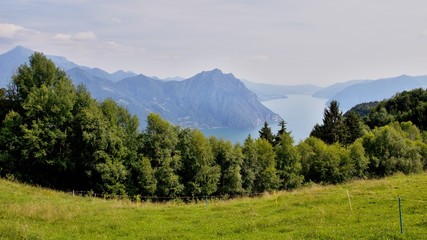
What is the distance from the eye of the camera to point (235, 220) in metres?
22.7

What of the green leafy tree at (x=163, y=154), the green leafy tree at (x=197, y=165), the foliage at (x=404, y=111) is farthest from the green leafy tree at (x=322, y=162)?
the foliage at (x=404, y=111)

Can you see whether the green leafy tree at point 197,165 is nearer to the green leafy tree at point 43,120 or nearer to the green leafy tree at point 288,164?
the green leafy tree at point 288,164

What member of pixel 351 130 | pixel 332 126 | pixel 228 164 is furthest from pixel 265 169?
pixel 351 130

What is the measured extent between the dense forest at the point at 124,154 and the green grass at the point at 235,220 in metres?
16.3

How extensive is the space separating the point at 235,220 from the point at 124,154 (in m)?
27.9

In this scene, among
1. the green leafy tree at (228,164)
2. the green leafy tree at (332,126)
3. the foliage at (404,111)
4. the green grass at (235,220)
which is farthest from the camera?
the foliage at (404,111)

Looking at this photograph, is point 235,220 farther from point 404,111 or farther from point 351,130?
point 404,111

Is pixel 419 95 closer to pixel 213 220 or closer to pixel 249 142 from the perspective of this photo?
pixel 249 142

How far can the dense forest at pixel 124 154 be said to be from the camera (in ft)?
144

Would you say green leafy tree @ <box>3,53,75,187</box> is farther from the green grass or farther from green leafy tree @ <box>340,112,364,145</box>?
green leafy tree @ <box>340,112,364,145</box>

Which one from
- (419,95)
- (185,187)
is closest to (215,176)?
(185,187)

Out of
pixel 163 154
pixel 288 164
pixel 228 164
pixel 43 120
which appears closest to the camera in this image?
pixel 43 120

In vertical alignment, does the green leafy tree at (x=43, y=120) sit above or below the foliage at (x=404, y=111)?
below

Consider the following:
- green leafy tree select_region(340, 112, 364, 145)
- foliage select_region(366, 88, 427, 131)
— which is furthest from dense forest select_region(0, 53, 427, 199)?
foliage select_region(366, 88, 427, 131)
